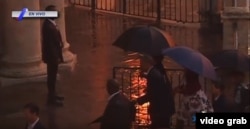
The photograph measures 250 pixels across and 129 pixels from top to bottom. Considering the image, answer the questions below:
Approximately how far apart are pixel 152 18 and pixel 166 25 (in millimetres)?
376

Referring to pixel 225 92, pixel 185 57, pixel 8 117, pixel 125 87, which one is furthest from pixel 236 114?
pixel 8 117

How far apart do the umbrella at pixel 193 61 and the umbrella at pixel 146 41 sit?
354 mm

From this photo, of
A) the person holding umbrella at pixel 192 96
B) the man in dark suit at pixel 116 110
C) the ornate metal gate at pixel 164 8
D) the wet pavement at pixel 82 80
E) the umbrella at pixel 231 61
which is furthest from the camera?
the ornate metal gate at pixel 164 8

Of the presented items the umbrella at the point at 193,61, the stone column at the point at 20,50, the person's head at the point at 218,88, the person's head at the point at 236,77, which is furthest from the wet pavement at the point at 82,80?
the person's head at the point at 236,77

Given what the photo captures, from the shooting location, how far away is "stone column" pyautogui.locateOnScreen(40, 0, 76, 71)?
13.9 m

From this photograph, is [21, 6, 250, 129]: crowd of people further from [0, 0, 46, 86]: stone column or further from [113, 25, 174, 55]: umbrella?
[0, 0, 46, 86]: stone column

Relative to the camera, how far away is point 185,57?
10914mm

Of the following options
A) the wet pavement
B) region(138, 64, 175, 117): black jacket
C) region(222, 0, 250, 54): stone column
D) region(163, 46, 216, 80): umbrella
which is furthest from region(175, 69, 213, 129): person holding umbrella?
region(222, 0, 250, 54): stone column

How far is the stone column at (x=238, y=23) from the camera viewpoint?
43.2 feet

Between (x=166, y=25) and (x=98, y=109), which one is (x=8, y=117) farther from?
(x=166, y=25)

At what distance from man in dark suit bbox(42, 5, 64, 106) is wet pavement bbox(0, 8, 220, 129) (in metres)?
0.13

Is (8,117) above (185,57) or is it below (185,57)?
below

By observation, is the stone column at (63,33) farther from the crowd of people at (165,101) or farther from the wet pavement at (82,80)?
the crowd of people at (165,101)

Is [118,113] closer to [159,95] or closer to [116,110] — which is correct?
[116,110]
